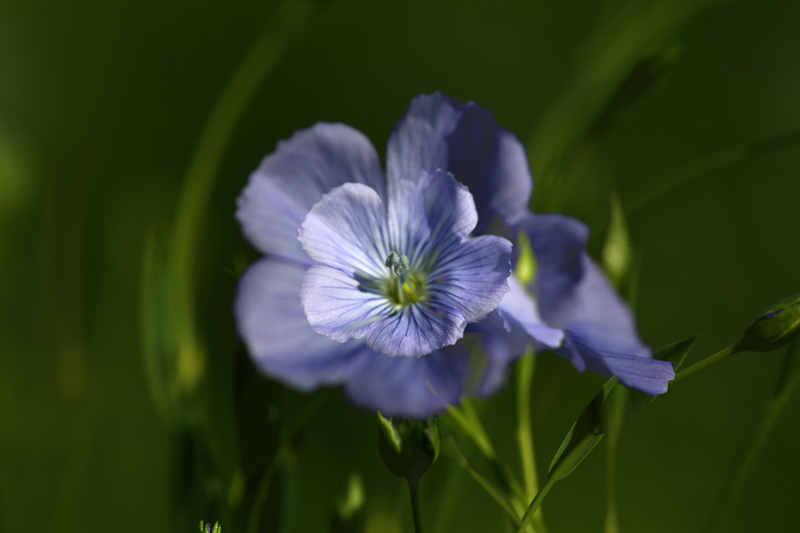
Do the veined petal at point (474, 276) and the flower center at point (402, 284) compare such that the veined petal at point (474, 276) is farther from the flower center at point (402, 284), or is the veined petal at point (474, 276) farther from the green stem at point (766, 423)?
the green stem at point (766, 423)

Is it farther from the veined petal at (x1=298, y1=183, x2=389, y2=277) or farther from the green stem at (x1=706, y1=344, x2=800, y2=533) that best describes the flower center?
the green stem at (x1=706, y1=344, x2=800, y2=533)

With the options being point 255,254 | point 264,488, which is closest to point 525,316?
point 264,488

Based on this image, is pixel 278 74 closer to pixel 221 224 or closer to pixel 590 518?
pixel 221 224

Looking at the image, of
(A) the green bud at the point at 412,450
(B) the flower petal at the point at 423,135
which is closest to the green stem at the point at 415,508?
(A) the green bud at the point at 412,450

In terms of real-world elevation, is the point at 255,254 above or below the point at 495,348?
above

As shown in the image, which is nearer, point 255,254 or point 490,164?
point 490,164

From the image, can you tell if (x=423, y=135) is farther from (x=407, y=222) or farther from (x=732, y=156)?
(x=732, y=156)

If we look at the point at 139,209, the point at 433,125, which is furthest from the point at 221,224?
the point at 433,125
